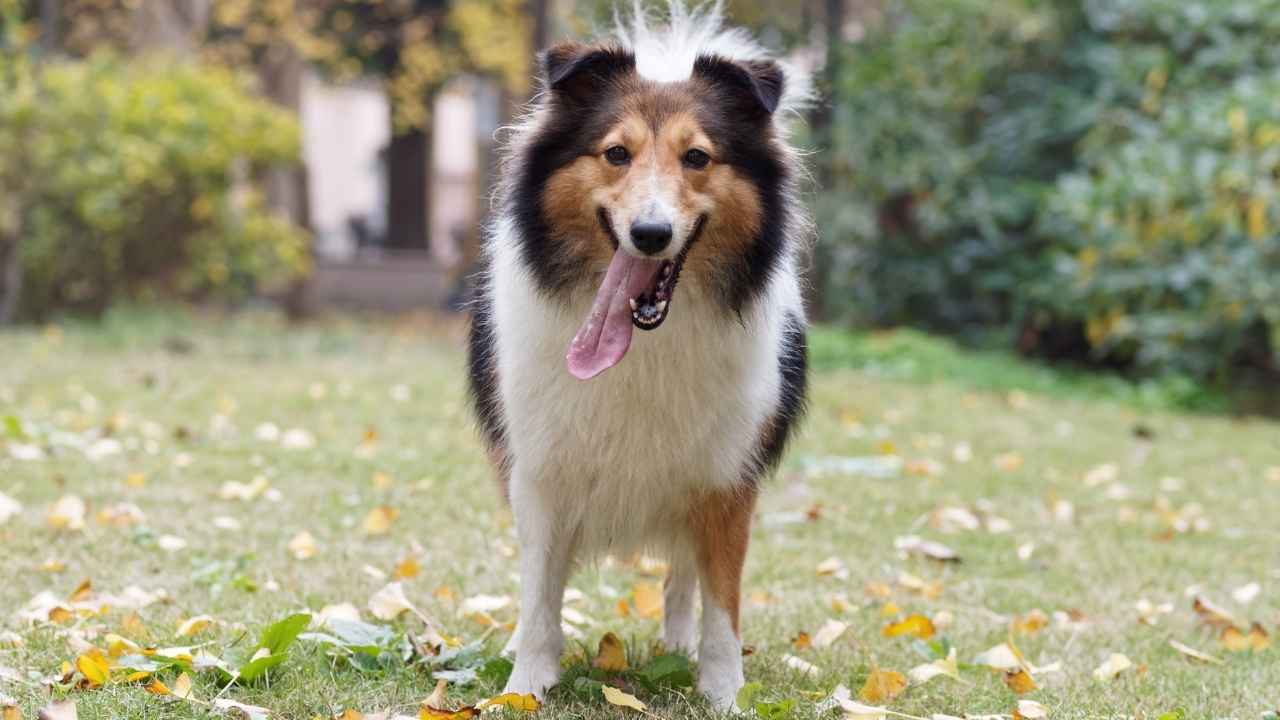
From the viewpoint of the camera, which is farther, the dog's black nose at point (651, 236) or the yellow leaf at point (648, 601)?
the yellow leaf at point (648, 601)

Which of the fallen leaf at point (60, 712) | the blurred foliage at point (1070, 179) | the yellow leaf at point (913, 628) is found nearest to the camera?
the fallen leaf at point (60, 712)

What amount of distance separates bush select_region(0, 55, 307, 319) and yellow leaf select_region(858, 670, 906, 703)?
30.7 feet

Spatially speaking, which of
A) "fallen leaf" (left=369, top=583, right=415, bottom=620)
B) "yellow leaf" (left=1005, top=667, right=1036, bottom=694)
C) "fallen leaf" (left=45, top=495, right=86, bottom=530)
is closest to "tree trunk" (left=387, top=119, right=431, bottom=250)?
"fallen leaf" (left=45, top=495, right=86, bottom=530)

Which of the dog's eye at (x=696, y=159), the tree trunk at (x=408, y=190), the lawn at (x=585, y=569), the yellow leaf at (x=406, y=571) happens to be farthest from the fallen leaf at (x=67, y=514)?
the tree trunk at (x=408, y=190)

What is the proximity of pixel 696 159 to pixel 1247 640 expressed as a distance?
7.77 ft

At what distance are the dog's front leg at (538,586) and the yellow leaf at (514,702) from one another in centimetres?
21

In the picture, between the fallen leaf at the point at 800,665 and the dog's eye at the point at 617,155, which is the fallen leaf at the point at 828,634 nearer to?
the fallen leaf at the point at 800,665

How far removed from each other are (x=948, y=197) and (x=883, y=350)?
1694 mm

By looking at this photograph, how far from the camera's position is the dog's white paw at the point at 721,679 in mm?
3469

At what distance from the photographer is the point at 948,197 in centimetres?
1222

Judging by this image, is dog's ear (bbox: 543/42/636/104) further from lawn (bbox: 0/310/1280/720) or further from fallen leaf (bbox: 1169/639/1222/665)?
fallen leaf (bbox: 1169/639/1222/665)

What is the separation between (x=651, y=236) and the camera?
296cm

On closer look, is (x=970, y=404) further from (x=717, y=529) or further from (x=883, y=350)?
(x=717, y=529)

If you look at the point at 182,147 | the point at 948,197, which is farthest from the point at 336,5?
the point at 948,197
